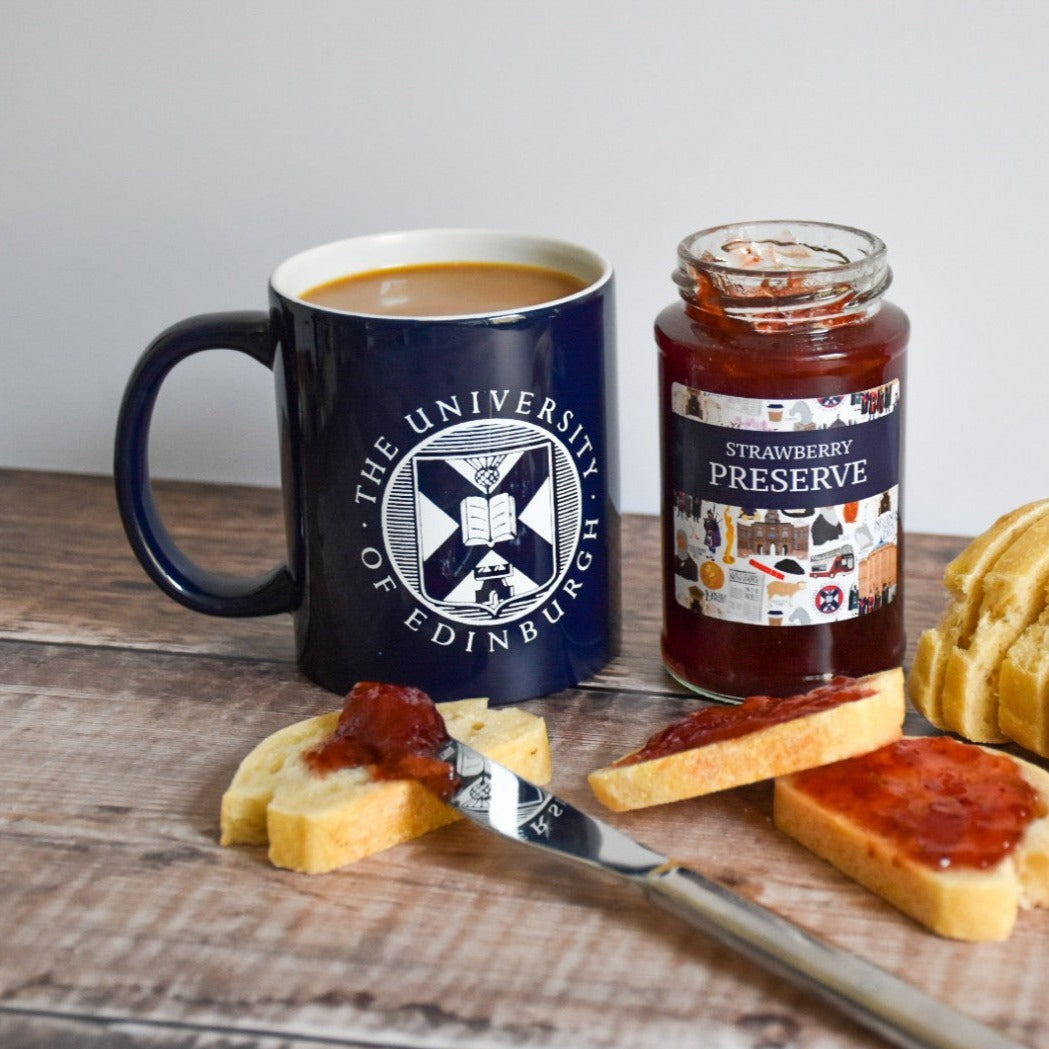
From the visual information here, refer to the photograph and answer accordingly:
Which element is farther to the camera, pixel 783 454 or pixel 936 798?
pixel 783 454

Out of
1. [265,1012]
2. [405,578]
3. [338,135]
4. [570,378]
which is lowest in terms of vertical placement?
[265,1012]

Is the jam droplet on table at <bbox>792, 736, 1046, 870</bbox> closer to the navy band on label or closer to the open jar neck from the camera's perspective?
the navy band on label

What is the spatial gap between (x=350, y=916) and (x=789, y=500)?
453mm

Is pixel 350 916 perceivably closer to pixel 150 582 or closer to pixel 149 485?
pixel 149 485

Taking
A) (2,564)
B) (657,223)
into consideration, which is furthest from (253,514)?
(657,223)

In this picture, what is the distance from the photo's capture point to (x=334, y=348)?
116cm

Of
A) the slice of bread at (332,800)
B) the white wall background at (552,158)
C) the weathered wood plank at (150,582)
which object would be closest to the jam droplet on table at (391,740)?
the slice of bread at (332,800)

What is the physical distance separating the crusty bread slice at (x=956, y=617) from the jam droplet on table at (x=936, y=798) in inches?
3.3

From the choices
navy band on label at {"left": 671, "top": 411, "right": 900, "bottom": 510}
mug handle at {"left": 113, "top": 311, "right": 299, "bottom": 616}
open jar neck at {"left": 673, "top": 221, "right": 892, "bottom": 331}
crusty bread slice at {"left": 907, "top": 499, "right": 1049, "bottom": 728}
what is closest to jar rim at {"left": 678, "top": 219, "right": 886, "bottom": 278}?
open jar neck at {"left": 673, "top": 221, "right": 892, "bottom": 331}

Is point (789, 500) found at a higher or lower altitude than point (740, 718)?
higher

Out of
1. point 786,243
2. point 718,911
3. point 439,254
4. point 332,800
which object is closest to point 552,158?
point 439,254

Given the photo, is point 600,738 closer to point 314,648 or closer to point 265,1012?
point 314,648

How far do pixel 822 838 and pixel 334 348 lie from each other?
51 cm

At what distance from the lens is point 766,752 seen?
105cm
